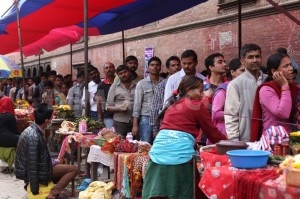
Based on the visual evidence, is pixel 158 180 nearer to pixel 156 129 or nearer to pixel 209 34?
pixel 156 129

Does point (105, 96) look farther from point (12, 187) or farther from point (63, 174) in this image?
point (12, 187)

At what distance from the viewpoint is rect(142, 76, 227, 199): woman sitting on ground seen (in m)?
3.84

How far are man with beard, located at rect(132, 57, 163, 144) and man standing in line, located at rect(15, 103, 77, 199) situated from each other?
1385 millimetres

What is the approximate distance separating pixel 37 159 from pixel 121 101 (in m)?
1.94

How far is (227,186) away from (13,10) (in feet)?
24.2

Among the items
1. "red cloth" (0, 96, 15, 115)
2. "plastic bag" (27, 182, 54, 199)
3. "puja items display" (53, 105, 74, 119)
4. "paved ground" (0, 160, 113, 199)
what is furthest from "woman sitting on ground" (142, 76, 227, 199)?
"red cloth" (0, 96, 15, 115)

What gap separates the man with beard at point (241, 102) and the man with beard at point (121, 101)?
9.17ft

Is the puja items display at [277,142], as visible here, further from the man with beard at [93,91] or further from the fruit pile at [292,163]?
the man with beard at [93,91]

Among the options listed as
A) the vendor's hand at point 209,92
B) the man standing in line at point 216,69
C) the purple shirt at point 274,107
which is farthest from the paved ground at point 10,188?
the purple shirt at point 274,107

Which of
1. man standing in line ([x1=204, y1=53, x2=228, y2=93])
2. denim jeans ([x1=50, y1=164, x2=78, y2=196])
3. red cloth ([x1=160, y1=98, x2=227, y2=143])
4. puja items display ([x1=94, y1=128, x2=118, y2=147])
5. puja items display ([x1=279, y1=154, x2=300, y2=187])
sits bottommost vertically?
denim jeans ([x1=50, y1=164, x2=78, y2=196])

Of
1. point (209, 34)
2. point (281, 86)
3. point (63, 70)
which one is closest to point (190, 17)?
point (209, 34)

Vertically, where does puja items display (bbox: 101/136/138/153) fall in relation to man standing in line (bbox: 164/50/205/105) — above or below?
below

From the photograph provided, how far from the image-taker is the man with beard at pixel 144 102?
21.3 ft

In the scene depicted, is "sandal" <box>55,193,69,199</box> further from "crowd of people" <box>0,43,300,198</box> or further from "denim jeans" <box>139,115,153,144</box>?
"denim jeans" <box>139,115,153,144</box>
